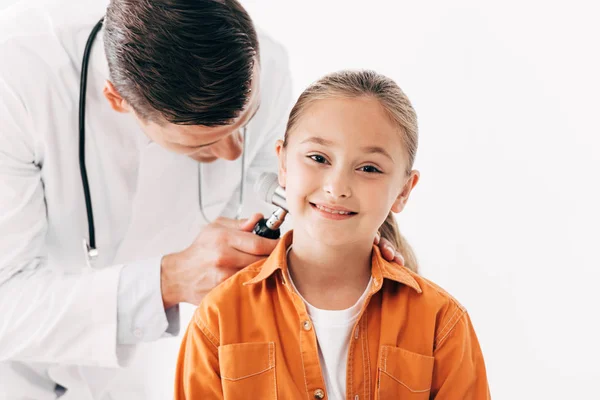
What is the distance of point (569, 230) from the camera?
1.81 meters

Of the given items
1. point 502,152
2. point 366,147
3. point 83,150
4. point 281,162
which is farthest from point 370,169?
point 502,152

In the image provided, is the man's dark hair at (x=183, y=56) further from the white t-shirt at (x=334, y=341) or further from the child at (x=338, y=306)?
the white t-shirt at (x=334, y=341)

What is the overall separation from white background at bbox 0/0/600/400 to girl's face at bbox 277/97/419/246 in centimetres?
80

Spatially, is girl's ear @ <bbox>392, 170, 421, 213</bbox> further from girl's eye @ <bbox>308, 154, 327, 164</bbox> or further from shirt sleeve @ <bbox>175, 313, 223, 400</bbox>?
shirt sleeve @ <bbox>175, 313, 223, 400</bbox>

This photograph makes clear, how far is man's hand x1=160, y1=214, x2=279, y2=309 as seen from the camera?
125 cm

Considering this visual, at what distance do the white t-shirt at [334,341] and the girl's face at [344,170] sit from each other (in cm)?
11

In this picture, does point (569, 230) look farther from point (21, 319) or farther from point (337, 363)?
point (21, 319)

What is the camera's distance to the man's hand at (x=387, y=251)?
1.24m

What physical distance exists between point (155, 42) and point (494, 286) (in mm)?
1181

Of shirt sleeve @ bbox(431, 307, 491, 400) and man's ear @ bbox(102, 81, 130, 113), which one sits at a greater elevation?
man's ear @ bbox(102, 81, 130, 113)

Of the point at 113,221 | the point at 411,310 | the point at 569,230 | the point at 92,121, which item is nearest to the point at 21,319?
the point at 113,221

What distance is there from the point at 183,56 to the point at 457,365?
624 mm

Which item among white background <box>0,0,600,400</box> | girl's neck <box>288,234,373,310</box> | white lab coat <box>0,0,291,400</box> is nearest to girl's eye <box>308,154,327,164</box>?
girl's neck <box>288,234,373,310</box>

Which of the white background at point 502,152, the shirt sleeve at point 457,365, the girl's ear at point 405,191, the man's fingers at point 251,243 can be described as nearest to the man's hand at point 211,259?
the man's fingers at point 251,243
